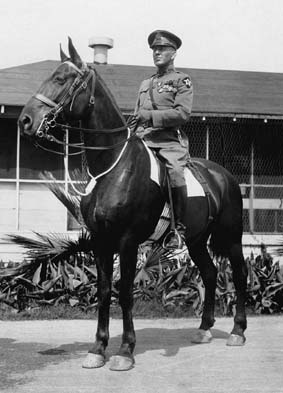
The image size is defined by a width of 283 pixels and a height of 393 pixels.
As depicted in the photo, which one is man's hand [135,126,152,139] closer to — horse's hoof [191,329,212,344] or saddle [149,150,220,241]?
saddle [149,150,220,241]

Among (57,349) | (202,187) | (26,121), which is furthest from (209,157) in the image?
(26,121)

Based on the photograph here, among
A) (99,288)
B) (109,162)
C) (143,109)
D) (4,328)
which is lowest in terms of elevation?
(4,328)

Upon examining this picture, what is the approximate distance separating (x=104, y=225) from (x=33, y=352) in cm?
165

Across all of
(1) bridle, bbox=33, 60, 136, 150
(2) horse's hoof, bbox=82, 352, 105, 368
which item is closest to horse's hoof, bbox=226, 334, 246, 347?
(2) horse's hoof, bbox=82, 352, 105, 368

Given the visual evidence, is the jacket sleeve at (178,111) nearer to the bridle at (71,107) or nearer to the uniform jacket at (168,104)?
the uniform jacket at (168,104)

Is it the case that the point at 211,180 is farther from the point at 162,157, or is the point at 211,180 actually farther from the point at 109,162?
the point at 109,162

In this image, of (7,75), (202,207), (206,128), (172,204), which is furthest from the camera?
(7,75)

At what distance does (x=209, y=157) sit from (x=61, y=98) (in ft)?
28.0

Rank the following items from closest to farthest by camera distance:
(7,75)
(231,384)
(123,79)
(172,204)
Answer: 1. (231,384)
2. (172,204)
3. (7,75)
4. (123,79)

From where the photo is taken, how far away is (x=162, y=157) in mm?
Result: 7320

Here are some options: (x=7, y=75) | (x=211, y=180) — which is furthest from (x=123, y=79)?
(x=211, y=180)

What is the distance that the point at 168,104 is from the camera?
7348 mm

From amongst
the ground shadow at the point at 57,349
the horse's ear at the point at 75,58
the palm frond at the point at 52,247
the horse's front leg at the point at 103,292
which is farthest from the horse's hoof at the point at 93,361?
the palm frond at the point at 52,247

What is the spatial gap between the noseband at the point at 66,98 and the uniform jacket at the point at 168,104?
0.78m
